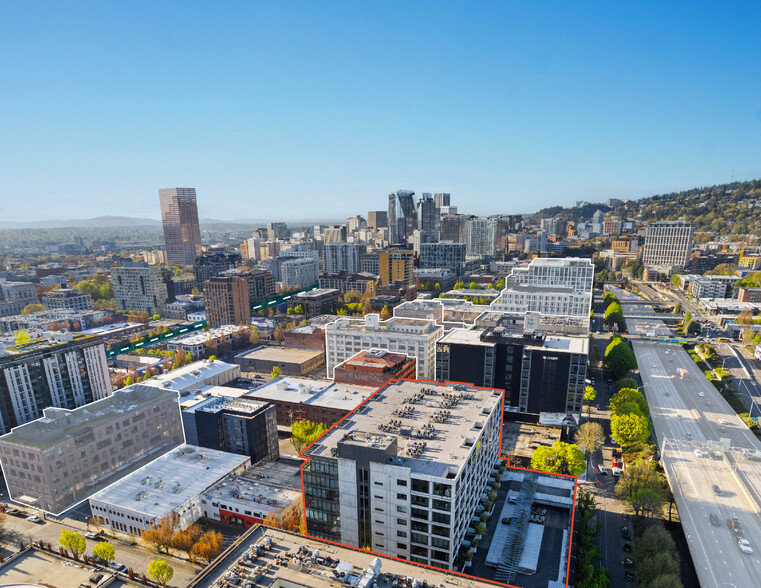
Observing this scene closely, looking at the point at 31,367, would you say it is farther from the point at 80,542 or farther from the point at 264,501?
the point at 264,501

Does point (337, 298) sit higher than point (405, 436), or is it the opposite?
point (405, 436)

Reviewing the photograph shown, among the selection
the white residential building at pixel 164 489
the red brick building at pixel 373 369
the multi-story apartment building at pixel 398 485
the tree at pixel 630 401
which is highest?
the multi-story apartment building at pixel 398 485

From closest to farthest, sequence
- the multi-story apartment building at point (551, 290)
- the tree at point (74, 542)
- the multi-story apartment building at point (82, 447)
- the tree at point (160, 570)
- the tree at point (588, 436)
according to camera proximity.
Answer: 1. the tree at point (160, 570)
2. the tree at point (74, 542)
3. the multi-story apartment building at point (82, 447)
4. the tree at point (588, 436)
5. the multi-story apartment building at point (551, 290)

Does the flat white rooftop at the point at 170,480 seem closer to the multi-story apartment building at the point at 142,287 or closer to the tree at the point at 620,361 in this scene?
the tree at the point at 620,361

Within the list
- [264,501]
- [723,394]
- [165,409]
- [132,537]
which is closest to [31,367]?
[165,409]

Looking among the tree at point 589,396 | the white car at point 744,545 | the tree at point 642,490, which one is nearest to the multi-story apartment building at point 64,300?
the tree at point 589,396

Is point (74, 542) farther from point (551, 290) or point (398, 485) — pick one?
point (551, 290)
